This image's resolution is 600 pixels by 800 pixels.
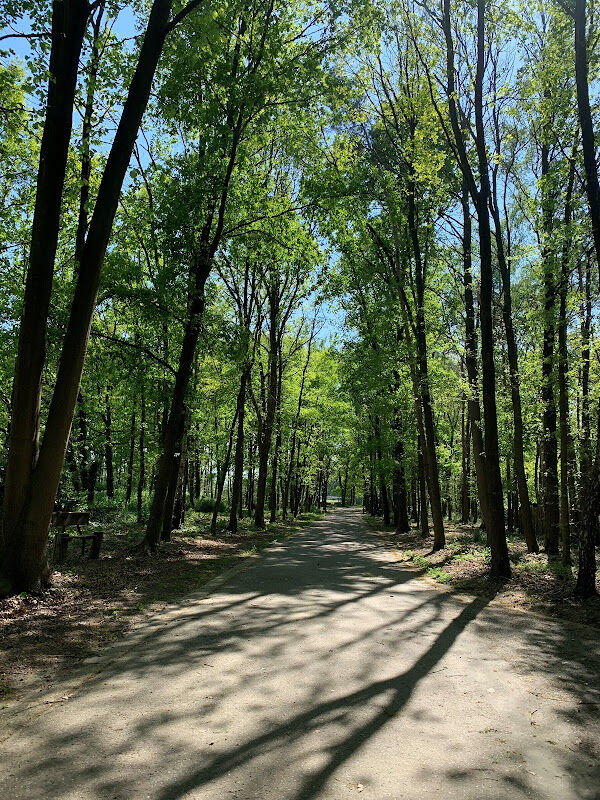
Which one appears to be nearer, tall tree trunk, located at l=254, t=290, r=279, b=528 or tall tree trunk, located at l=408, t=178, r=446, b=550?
tall tree trunk, located at l=408, t=178, r=446, b=550

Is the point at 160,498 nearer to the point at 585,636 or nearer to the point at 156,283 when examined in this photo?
the point at 156,283

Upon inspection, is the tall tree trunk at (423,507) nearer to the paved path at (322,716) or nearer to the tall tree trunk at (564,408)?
the tall tree trunk at (564,408)

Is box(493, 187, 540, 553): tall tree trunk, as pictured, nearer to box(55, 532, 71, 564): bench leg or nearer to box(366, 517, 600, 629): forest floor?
box(366, 517, 600, 629): forest floor

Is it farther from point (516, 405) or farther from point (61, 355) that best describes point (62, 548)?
point (516, 405)

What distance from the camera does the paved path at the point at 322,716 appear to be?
275 centimetres

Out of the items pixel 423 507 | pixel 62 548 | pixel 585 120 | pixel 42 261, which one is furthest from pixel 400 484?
pixel 42 261

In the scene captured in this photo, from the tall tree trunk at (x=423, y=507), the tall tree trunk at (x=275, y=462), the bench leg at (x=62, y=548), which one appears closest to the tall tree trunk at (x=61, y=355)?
the bench leg at (x=62, y=548)

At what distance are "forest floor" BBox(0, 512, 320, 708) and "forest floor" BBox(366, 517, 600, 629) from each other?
454 centimetres

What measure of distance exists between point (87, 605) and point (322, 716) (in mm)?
4274

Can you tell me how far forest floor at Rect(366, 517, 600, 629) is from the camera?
295 inches

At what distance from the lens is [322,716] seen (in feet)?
11.9

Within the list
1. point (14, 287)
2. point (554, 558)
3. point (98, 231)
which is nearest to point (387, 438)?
point (554, 558)

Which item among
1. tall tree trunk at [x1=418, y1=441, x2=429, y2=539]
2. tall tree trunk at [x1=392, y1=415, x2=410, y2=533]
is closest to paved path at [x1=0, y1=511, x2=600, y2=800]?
tall tree trunk at [x1=418, y1=441, x2=429, y2=539]

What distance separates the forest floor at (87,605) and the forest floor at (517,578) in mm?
4540
